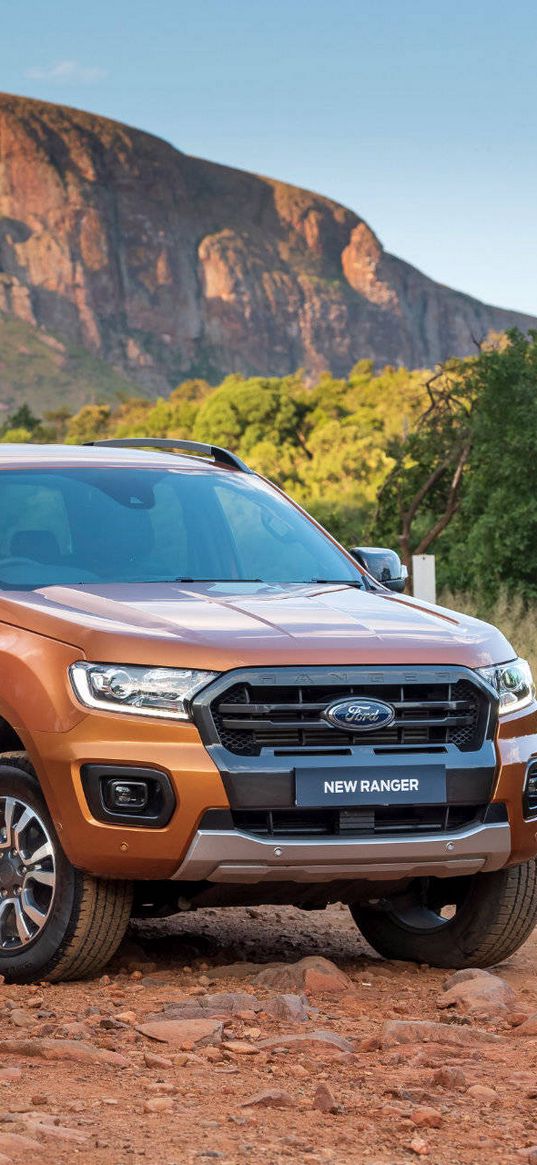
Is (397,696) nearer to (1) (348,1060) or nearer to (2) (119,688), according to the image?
(2) (119,688)

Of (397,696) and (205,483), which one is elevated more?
(205,483)

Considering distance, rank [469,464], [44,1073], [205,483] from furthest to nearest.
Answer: [469,464]
[205,483]
[44,1073]

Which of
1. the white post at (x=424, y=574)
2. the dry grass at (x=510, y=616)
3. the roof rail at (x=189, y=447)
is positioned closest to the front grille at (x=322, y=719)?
the roof rail at (x=189, y=447)

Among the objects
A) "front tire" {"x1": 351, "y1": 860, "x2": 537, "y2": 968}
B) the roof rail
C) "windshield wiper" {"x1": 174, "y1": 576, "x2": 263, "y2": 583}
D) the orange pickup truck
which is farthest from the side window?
"front tire" {"x1": 351, "y1": 860, "x2": 537, "y2": 968}

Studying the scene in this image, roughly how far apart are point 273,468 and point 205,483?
6059 centimetres

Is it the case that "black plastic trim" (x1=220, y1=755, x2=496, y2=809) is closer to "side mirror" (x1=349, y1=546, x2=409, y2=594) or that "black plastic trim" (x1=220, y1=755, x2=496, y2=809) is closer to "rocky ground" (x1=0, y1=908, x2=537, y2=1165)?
"rocky ground" (x1=0, y1=908, x2=537, y2=1165)

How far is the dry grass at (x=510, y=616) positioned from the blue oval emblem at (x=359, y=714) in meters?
10.8

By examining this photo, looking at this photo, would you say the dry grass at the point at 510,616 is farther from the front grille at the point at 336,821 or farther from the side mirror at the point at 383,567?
the front grille at the point at 336,821

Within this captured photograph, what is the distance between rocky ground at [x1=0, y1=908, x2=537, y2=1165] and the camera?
13.5 ft

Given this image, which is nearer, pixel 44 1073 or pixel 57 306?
pixel 44 1073

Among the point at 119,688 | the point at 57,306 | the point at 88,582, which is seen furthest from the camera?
the point at 57,306

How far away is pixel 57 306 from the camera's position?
196500 mm

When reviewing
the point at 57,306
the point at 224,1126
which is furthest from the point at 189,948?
the point at 57,306

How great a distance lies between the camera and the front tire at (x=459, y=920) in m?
6.50
